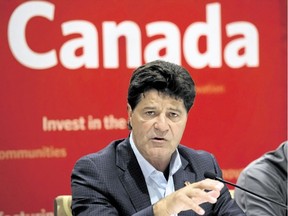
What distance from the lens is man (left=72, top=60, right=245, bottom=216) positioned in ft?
7.62

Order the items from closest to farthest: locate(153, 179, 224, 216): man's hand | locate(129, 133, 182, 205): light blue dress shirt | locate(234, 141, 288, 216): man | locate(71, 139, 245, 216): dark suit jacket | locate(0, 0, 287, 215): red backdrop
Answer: locate(153, 179, 224, 216): man's hand
locate(71, 139, 245, 216): dark suit jacket
locate(129, 133, 182, 205): light blue dress shirt
locate(234, 141, 288, 216): man
locate(0, 0, 287, 215): red backdrop

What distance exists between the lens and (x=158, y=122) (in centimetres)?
233

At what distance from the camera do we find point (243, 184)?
Result: 3.10m

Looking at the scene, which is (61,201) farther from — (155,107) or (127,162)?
(155,107)

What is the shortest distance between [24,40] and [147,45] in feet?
2.96

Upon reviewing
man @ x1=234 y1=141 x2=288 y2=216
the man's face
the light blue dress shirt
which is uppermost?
the man's face

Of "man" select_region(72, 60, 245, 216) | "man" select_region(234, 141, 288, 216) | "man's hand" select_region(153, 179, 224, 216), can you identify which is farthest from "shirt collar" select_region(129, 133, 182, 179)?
"man" select_region(234, 141, 288, 216)

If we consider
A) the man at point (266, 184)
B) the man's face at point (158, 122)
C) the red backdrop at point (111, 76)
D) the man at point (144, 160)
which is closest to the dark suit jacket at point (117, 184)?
the man at point (144, 160)

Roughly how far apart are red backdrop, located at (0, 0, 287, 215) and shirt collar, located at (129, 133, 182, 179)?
1.66 meters

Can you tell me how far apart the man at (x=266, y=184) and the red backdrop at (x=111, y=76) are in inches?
51.6

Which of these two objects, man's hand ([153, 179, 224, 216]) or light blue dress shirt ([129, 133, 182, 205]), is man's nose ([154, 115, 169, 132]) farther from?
man's hand ([153, 179, 224, 216])

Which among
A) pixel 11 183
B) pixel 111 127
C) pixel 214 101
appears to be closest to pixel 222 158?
pixel 214 101

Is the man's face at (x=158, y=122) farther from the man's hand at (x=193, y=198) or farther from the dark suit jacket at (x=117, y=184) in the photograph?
the man's hand at (x=193, y=198)

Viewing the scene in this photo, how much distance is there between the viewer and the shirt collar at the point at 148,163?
2432 millimetres
